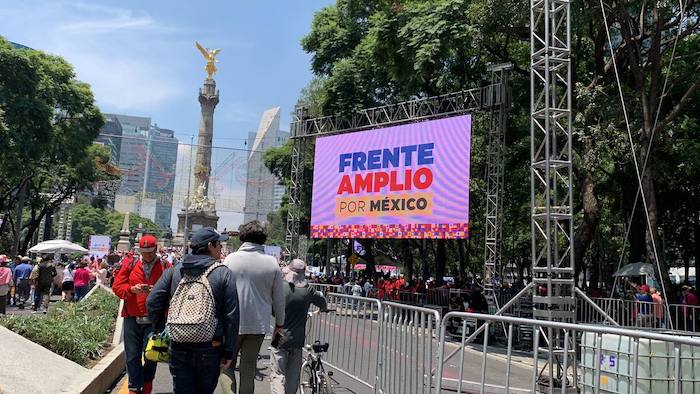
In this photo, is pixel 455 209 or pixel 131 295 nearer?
pixel 131 295

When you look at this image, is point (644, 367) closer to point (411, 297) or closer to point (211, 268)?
point (211, 268)

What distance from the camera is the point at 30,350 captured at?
6.85 m

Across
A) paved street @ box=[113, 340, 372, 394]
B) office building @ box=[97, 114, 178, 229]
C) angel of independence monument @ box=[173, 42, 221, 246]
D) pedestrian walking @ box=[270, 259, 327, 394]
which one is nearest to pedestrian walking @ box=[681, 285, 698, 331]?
paved street @ box=[113, 340, 372, 394]

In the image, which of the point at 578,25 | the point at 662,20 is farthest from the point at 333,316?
the point at 662,20

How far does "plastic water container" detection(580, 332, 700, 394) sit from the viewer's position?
448 centimetres

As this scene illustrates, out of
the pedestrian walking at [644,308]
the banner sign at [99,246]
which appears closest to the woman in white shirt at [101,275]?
the banner sign at [99,246]

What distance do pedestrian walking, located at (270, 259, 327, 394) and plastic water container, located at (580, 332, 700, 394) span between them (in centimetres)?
253

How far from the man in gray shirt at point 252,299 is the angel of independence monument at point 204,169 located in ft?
174

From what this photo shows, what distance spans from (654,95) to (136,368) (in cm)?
1375

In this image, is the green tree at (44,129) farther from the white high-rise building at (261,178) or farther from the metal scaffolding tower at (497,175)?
the white high-rise building at (261,178)

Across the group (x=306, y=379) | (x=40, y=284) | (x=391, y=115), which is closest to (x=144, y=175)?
(x=391, y=115)

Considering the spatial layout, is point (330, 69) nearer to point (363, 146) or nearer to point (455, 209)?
point (363, 146)

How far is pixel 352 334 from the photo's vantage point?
7.89m

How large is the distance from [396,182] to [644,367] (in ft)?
57.0
